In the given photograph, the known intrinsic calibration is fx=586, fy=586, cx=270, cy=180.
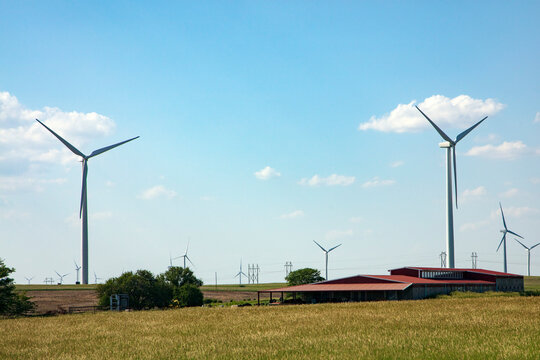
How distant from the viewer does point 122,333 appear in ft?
151

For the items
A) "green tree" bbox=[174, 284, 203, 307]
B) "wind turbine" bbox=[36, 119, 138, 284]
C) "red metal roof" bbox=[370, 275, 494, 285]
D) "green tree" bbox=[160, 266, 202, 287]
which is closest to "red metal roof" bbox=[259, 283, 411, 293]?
"red metal roof" bbox=[370, 275, 494, 285]

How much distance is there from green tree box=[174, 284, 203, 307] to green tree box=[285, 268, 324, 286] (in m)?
27.7

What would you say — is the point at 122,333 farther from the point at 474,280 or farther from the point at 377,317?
the point at 474,280

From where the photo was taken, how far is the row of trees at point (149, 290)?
91.5 meters

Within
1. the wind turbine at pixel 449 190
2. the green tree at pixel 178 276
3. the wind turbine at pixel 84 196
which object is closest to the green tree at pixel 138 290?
the green tree at pixel 178 276

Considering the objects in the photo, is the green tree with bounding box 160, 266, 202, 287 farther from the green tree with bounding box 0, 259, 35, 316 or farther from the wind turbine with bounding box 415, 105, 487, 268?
the wind turbine with bounding box 415, 105, 487, 268

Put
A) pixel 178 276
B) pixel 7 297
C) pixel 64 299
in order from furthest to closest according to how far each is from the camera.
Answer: pixel 64 299 < pixel 178 276 < pixel 7 297

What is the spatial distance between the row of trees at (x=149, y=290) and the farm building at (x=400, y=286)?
16.7 meters

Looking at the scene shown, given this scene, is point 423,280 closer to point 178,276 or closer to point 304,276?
point 304,276

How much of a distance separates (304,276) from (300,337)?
85.7 meters

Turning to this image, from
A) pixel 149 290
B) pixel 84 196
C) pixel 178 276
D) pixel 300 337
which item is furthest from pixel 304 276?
pixel 300 337

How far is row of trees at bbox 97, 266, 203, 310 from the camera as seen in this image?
9150 centimetres

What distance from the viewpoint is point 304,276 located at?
123 meters

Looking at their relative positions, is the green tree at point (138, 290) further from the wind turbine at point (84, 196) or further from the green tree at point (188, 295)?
the wind turbine at point (84, 196)
